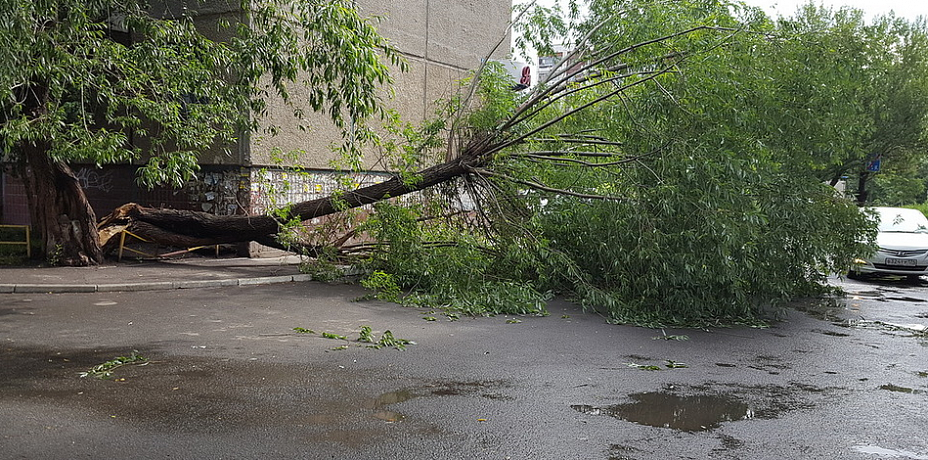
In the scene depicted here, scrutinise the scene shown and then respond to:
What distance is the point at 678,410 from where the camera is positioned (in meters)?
6.43

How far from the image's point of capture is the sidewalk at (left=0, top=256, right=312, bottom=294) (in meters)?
12.2

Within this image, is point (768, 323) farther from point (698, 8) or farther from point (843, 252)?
point (698, 8)

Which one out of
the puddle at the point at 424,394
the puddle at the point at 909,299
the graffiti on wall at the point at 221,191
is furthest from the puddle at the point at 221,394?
the puddle at the point at 909,299

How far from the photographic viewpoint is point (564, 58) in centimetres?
1379

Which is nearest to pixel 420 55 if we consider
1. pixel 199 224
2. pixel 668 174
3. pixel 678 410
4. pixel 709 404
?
pixel 199 224

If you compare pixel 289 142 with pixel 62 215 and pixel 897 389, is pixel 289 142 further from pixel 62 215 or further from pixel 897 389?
pixel 897 389

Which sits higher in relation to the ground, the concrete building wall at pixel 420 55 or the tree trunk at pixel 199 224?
the concrete building wall at pixel 420 55

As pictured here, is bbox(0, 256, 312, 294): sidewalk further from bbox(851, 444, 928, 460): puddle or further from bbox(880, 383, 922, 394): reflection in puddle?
bbox(851, 444, 928, 460): puddle

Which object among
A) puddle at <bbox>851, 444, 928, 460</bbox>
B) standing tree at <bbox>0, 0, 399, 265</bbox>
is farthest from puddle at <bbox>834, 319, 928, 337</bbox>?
standing tree at <bbox>0, 0, 399, 265</bbox>

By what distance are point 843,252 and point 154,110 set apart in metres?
11.4

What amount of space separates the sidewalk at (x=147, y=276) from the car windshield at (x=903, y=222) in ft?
43.0

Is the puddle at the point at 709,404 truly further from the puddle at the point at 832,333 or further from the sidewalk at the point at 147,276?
the sidewalk at the point at 147,276

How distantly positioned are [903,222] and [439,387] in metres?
15.7

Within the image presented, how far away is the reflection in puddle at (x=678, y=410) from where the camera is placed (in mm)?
6070
